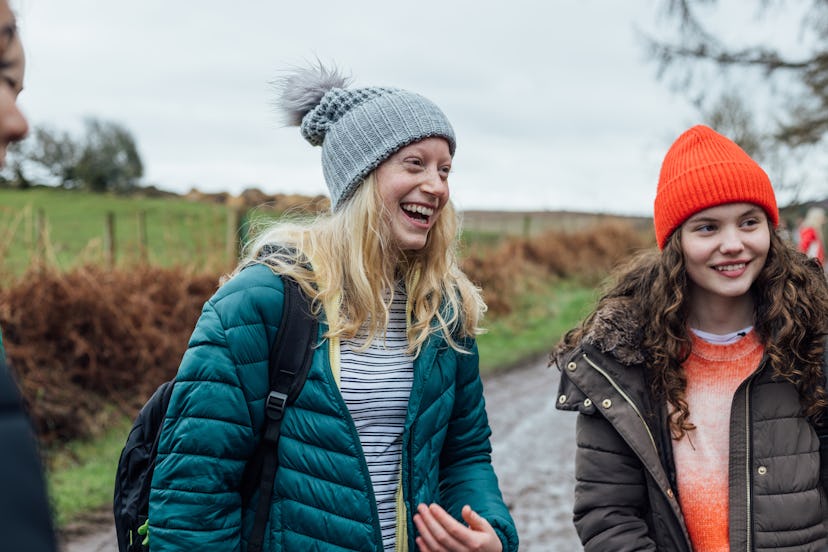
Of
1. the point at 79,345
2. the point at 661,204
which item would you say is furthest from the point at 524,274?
the point at 661,204

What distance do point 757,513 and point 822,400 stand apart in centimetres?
36

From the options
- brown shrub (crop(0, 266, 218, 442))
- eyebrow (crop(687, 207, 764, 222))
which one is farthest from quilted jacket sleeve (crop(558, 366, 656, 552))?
brown shrub (crop(0, 266, 218, 442))

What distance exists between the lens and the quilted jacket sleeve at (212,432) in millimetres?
1892

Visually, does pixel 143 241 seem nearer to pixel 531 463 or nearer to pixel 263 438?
pixel 531 463

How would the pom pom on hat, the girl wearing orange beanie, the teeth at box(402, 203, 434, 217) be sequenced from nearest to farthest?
1. the girl wearing orange beanie
2. the teeth at box(402, 203, 434, 217)
3. the pom pom on hat

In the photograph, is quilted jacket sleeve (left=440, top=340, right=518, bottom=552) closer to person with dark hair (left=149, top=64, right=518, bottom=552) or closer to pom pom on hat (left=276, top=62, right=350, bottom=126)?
person with dark hair (left=149, top=64, right=518, bottom=552)

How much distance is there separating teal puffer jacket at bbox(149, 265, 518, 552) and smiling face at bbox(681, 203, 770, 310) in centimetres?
94

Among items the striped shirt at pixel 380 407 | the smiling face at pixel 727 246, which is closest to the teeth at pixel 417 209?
the striped shirt at pixel 380 407

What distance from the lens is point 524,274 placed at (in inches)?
696

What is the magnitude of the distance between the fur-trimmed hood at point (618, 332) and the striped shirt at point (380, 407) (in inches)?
23.5

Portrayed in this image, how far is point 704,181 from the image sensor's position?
2.32 meters

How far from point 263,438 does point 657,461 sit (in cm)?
108

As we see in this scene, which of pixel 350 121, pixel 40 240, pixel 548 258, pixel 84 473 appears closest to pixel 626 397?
pixel 350 121

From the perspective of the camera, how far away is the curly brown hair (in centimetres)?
221
